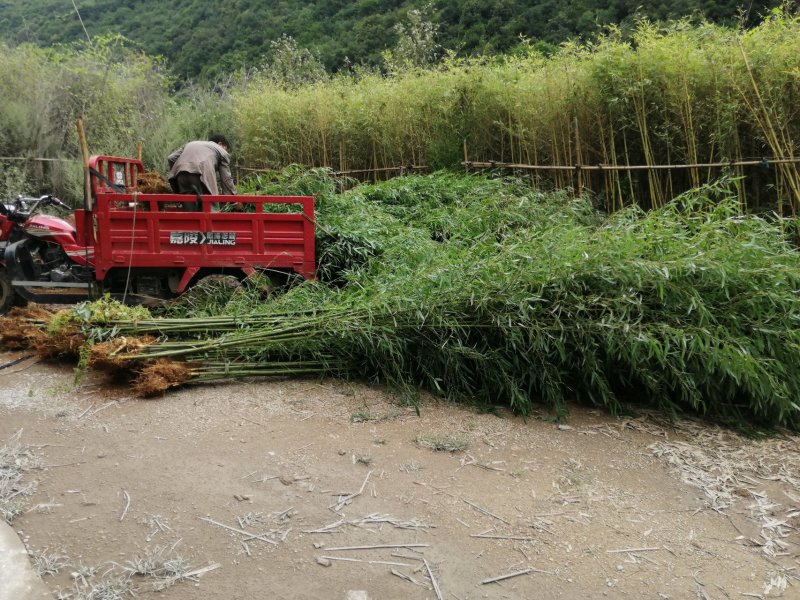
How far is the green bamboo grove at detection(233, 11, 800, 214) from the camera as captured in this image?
5789 millimetres

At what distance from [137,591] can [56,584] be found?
0.96 ft

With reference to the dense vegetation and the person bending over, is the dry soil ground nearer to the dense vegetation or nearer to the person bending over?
the person bending over

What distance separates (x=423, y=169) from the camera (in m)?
9.37

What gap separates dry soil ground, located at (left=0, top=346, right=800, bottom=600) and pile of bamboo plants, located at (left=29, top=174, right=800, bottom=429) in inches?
8.5

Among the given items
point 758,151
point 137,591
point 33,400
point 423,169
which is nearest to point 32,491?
point 137,591

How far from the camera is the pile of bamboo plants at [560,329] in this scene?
3.68 m

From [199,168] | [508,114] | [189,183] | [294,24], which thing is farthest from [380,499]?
[294,24]

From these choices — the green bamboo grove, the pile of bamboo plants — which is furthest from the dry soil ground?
the green bamboo grove

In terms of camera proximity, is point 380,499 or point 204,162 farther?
point 204,162

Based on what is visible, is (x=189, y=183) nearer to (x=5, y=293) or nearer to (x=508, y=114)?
(x=5, y=293)

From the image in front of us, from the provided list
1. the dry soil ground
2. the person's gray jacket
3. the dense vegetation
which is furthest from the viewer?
the person's gray jacket

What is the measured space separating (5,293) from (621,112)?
247 inches

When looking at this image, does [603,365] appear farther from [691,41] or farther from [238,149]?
[238,149]

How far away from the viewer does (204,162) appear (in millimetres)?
6395
